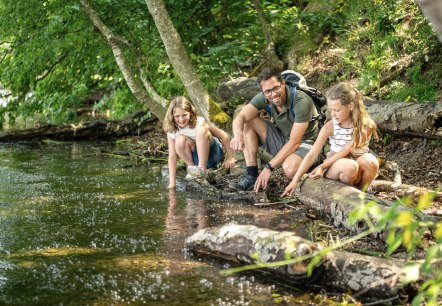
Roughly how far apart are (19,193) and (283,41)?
19.9 feet

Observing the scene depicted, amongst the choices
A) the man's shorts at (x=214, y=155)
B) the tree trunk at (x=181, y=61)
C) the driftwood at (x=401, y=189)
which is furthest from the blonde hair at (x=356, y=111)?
the tree trunk at (x=181, y=61)

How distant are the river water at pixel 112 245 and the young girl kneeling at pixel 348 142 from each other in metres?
0.79

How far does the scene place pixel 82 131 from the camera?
40.3ft

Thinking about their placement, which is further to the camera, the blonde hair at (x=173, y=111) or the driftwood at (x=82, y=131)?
the driftwood at (x=82, y=131)

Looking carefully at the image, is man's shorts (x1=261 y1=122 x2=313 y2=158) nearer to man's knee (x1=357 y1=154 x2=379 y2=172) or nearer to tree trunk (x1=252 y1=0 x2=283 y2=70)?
man's knee (x1=357 y1=154 x2=379 y2=172)

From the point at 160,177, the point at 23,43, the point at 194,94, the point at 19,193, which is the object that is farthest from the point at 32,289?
the point at 23,43

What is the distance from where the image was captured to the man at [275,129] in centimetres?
588

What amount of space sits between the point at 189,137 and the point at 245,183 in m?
0.98

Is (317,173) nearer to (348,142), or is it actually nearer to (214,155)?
(348,142)

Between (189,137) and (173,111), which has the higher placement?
(173,111)

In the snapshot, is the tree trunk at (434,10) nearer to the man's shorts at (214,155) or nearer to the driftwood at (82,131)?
the man's shorts at (214,155)

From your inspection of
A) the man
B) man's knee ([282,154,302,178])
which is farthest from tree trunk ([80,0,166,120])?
man's knee ([282,154,302,178])

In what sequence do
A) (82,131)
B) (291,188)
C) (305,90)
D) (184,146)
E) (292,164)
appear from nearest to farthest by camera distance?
1. (291,188)
2. (292,164)
3. (305,90)
4. (184,146)
5. (82,131)

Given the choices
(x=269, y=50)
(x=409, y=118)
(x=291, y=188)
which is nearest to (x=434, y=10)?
(x=291, y=188)
